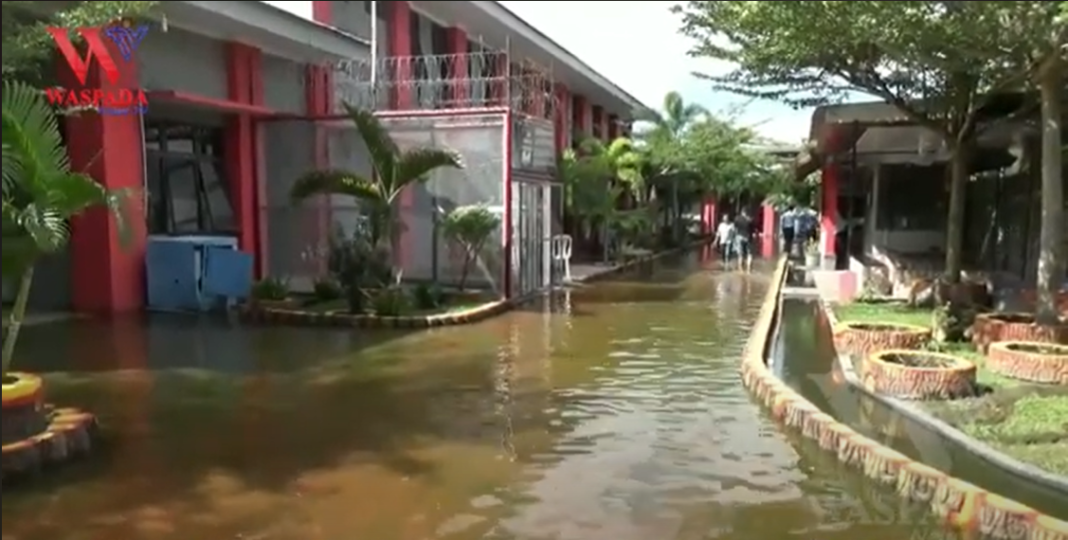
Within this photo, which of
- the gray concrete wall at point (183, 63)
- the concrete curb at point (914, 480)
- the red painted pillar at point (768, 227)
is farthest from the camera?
the red painted pillar at point (768, 227)

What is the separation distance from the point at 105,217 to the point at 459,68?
9.63 metres

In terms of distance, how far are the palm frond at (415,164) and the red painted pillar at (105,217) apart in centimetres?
364

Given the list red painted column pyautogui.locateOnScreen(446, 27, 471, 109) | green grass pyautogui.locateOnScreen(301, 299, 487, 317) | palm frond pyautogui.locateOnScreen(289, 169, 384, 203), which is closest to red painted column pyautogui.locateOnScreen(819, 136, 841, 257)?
red painted column pyautogui.locateOnScreen(446, 27, 471, 109)

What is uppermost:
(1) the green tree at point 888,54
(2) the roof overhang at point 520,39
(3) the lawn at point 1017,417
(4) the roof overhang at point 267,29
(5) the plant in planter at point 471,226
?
(2) the roof overhang at point 520,39

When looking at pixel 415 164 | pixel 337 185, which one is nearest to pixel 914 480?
pixel 415 164

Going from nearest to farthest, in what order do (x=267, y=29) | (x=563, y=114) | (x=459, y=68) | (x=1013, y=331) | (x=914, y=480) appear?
(x=914, y=480) → (x=1013, y=331) → (x=267, y=29) → (x=459, y=68) → (x=563, y=114)

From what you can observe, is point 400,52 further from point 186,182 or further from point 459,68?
point 186,182

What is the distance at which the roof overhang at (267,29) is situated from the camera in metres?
14.1

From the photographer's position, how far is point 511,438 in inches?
280

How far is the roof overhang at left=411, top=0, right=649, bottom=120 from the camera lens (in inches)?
855

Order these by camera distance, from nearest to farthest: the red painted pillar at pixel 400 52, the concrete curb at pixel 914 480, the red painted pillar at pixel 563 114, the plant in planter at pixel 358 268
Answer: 1. the concrete curb at pixel 914 480
2. the plant in planter at pixel 358 268
3. the red painted pillar at pixel 400 52
4. the red painted pillar at pixel 563 114

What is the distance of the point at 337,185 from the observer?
14164mm

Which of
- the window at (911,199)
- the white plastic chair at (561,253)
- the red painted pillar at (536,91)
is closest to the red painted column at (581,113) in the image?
the white plastic chair at (561,253)

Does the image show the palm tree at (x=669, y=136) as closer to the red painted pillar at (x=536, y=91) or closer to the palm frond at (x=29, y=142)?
the red painted pillar at (x=536, y=91)
